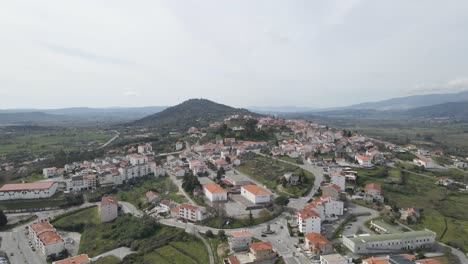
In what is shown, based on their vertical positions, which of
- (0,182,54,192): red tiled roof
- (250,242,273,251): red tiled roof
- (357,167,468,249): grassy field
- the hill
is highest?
the hill

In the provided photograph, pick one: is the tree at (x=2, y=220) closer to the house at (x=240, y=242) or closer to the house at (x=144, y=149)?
the house at (x=240, y=242)

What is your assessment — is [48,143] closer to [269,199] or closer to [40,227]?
[40,227]

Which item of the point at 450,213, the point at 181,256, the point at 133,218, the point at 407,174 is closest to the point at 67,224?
the point at 133,218

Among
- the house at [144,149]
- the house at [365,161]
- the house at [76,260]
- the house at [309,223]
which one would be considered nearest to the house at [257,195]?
the house at [309,223]

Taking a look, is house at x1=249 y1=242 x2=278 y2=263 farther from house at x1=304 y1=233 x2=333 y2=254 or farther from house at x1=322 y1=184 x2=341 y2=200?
house at x1=322 y1=184 x2=341 y2=200

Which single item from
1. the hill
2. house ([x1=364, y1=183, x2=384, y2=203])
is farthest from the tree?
the hill

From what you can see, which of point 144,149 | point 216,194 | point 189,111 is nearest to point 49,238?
point 216,194
